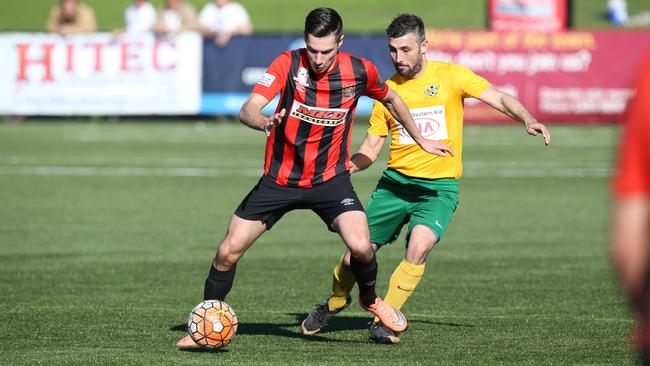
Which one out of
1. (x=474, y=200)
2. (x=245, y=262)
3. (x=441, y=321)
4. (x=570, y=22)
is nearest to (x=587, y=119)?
(x=570, y=22)

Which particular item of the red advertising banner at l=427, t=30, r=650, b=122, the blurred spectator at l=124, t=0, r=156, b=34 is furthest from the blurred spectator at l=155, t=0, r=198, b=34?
the red advertising banner at l=427, t=30, r=650, b=122

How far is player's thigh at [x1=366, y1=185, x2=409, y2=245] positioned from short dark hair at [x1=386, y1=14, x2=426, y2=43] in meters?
1.08

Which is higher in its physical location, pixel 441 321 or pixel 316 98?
pixel 316 98

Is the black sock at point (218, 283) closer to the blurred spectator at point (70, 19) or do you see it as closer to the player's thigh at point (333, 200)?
the player's thigh at point (333, 200)

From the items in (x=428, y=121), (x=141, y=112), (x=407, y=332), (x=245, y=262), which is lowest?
(x=141, y=112)

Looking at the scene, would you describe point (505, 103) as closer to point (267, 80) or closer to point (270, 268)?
point (267, 80)

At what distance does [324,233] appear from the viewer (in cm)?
1371

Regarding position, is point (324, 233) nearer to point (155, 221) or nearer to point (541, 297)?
point (155, 221)

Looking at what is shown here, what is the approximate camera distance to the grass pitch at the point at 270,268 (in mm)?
7582

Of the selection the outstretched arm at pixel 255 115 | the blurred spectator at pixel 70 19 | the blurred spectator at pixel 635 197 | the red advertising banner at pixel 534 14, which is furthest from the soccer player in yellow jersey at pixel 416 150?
the red advertising banner at pixel 534 14

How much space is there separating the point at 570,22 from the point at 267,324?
22932 millimetres

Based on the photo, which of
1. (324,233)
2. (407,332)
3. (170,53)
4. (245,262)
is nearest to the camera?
(407,332)

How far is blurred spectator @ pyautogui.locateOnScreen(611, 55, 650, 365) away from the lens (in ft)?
9.51

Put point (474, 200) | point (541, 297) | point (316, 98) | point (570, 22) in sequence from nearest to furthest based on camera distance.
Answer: point (316, 98), point (541, 297), point (474, 200), point (570, 22)
